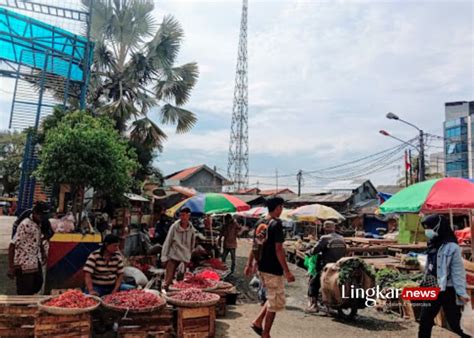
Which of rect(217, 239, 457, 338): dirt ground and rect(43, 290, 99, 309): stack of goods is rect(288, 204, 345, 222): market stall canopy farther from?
rect(43, 290, 99, 309): stack of goods

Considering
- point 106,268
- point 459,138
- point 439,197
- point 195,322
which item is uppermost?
point 459,138

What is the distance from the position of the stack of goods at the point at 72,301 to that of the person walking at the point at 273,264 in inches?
81.2

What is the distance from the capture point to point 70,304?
14.8ft

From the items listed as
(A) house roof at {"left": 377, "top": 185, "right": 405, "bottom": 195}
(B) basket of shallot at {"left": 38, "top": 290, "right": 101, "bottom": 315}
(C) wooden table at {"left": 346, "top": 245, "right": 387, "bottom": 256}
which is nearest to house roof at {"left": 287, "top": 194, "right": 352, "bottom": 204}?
(A) house roof at {"left": 377, "top": 185, "right": 405, "bottom": 195}

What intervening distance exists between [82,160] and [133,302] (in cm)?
378

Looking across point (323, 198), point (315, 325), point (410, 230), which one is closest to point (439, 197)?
point (315, 325)

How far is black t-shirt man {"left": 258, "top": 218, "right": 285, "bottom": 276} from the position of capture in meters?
4.85

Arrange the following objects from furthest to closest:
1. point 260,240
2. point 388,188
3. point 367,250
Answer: point 388,188
point 367,250
point 260,240

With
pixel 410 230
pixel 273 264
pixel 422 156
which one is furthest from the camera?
pixel 422 156

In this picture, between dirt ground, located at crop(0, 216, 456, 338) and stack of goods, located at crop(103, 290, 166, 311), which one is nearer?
stack of goods, located at crop(103, 290, 166, 311)

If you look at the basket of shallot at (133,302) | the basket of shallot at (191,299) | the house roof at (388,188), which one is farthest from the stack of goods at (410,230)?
the house roof at (388,188)

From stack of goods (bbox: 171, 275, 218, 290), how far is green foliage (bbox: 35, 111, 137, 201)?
2.69m

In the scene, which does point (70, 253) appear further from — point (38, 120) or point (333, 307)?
point (38, 120)

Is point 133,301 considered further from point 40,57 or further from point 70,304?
point 40,57
